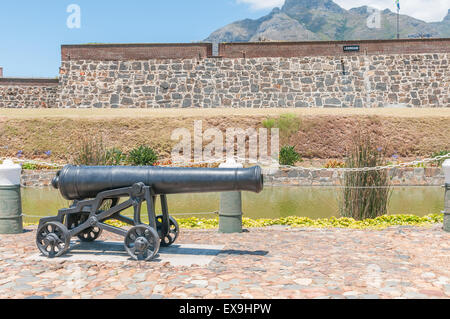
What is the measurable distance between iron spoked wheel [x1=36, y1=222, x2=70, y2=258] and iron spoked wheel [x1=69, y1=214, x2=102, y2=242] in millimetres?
203

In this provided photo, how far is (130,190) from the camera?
17.9 feet

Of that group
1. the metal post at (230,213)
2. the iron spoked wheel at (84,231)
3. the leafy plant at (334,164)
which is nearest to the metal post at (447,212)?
the metal post at (230,213)

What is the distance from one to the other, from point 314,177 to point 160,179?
1025 cm

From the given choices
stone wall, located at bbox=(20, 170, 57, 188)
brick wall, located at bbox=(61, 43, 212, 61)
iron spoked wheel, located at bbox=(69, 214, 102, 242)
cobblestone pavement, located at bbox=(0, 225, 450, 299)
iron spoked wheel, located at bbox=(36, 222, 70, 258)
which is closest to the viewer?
cobblestone pavement, located at bbox=(0, 225, 450, 299)

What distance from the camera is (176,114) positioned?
64.8 feet

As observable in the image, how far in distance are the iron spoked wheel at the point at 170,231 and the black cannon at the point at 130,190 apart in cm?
25

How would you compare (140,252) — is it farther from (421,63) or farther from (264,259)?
(421,63)

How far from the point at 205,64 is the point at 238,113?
486 cm

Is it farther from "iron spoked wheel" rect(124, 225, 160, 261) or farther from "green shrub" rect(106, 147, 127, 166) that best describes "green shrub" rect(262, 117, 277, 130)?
"iron spoked wheel" rect(124, 225, 160, 261)

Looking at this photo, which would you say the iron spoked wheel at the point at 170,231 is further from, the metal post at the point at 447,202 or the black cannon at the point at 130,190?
the metal post at the point at 447,202

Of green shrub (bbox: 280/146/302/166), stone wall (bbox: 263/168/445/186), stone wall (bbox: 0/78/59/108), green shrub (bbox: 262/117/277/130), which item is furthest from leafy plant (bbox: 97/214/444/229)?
stone wall (bbox: 0/78/59/108)

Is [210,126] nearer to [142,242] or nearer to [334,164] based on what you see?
[334,164]

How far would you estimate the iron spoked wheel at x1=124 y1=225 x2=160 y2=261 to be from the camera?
528 cm

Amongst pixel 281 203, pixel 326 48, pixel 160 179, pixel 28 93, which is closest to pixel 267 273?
pixel 160 179
